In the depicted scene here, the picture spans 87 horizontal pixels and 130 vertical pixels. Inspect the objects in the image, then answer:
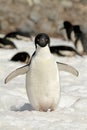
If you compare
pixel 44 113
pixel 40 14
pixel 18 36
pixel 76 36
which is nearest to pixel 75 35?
pixel 76 36

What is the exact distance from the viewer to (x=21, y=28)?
55.8ft

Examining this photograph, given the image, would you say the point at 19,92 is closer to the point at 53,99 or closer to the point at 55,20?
the point at 53,99

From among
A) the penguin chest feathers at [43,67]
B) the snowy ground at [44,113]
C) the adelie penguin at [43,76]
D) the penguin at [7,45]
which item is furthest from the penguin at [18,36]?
the penguin chest feathers at [43,67]

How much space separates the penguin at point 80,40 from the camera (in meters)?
14.6

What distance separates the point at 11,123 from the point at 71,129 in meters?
0.58

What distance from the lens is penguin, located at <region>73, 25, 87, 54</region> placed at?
14.6m

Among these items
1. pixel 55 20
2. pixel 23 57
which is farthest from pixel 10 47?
pixel 55 20

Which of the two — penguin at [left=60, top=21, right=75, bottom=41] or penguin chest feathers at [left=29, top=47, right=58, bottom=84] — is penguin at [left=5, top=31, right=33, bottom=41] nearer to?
penguin at [left=60, top=21, right=75, bottom=41]

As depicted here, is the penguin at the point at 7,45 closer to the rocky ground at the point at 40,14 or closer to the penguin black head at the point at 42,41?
the rocky ground at the point at 40,14

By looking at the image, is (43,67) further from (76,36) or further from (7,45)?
(76,36)

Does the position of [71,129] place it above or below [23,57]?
above

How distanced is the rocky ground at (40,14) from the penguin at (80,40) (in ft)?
3.61

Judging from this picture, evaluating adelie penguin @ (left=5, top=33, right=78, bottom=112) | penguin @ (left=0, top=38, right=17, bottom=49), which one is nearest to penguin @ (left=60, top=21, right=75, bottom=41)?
penguin @ (left=0, top=38, right=17, bottom=49)

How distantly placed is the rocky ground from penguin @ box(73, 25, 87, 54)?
1.10 meters
